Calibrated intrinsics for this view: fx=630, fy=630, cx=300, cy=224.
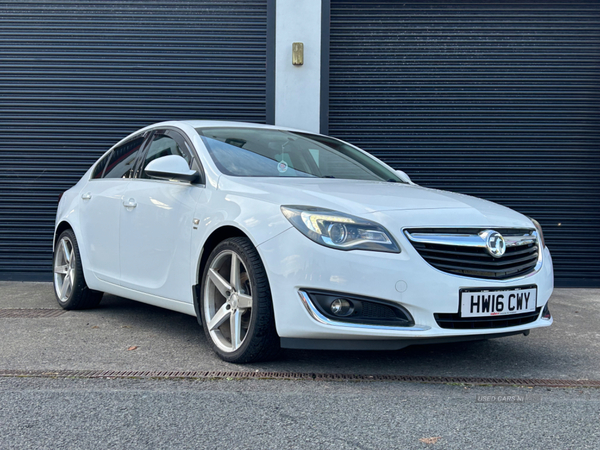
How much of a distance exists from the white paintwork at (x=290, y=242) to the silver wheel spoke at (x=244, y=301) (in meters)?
0.24

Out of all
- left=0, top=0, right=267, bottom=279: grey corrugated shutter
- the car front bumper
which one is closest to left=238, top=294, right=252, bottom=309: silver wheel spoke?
the car front bumper

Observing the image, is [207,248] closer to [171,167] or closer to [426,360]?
[171,167]

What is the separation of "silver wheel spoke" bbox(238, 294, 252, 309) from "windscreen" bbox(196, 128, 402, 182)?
79 cm

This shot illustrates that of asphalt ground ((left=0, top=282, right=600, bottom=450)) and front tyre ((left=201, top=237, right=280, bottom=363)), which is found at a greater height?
front tyre ((left=201, top=237, right=280, bottom=363))

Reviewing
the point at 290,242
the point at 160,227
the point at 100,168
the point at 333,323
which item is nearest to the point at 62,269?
the point at 100,168

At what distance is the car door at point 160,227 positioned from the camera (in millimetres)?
3801

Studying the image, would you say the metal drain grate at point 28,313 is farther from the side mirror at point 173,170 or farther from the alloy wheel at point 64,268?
the side mirror at point 173,170

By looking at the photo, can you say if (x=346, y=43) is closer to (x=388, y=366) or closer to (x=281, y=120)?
(x=281, y=120)

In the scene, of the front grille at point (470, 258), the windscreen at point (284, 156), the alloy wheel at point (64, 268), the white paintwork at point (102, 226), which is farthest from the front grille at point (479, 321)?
the alloy wheel at point (64, 268)

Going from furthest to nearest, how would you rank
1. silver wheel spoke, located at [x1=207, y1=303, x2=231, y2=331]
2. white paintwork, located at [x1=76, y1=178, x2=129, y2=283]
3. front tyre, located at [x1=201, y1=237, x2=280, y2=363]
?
white paintwork, located at [x1=76, y1=178, x2=129, y2=283], silver wheel spoke, located at [x1=207, y1=303, x2=231, y2=331], front tyre, located at [x1=201, y1=237, x2=280, y2=363]

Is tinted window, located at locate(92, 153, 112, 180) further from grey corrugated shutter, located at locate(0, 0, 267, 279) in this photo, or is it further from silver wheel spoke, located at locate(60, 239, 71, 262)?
grey corrugated shutter, located at locate(0, 0, 267, 279)

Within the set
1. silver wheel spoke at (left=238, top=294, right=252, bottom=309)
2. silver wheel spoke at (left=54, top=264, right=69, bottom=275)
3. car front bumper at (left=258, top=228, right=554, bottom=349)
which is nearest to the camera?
car front bumper at (left=258, top=228, right=554, bottom=349)

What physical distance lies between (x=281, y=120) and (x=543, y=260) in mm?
4432

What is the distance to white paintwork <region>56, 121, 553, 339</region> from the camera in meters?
3.00
